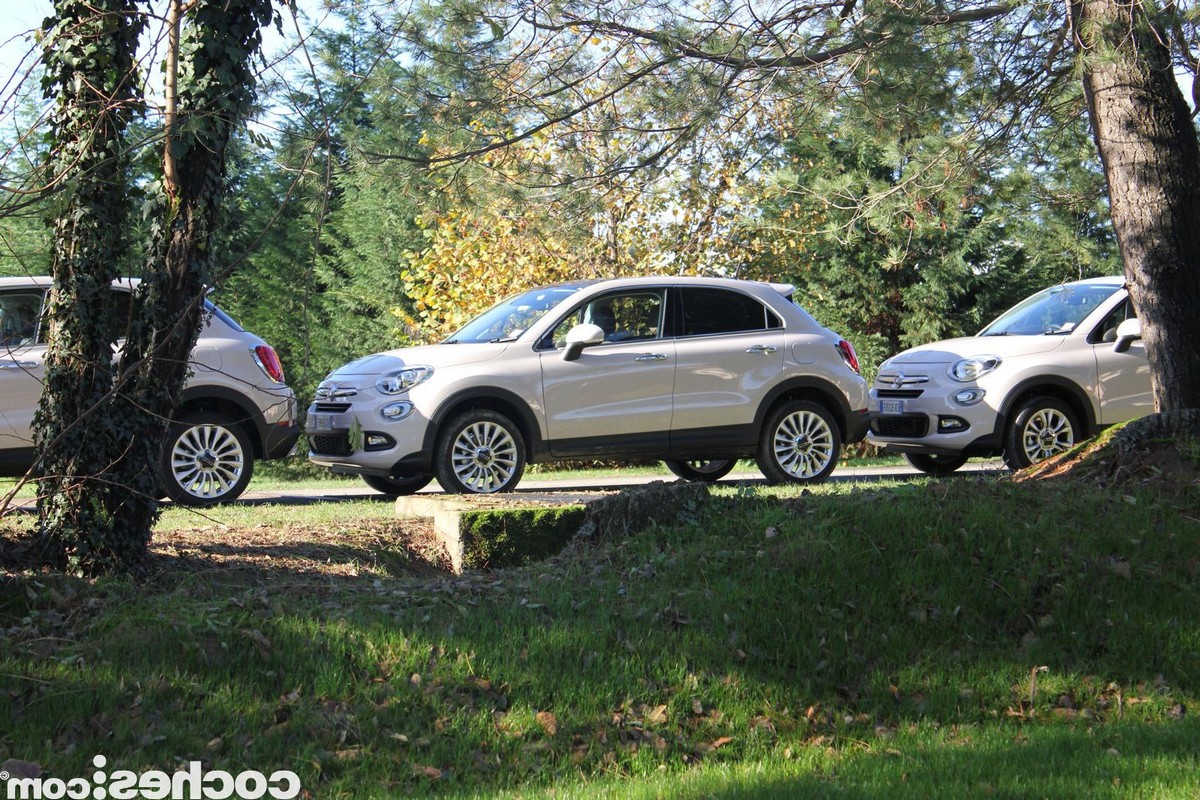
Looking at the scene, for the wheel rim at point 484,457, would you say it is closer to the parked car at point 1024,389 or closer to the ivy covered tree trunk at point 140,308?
the ivy covered tree trunk at point 140,308

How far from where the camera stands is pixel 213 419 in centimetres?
1024

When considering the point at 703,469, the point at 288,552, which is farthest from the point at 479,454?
the point at 703,469

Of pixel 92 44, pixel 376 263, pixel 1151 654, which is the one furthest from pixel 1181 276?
pixel 376 263

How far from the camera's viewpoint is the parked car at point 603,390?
1007cm

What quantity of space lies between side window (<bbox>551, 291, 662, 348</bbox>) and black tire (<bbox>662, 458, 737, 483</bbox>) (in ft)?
7.36

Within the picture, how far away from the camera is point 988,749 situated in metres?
4.93

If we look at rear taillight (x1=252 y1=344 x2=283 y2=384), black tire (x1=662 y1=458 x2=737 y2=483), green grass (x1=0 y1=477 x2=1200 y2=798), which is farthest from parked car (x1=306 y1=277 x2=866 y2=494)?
green grass (x1=0 y1=477 x2=1200 y2=798)

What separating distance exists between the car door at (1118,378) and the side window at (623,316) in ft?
14.6

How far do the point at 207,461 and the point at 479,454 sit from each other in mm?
2292

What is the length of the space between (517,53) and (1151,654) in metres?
5.97

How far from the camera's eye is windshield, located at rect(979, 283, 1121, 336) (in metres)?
12.3

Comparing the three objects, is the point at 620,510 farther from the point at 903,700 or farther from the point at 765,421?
the point at 765,421

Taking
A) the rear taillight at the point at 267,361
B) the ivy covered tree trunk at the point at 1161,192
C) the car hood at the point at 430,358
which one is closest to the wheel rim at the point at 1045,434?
the ivy covered tree trunk at the point at 1161,192

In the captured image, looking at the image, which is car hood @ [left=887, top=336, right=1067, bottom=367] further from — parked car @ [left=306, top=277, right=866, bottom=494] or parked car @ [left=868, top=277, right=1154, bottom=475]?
parked car @ [left=306, top=277, right=866, bottom=494]
